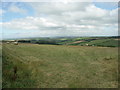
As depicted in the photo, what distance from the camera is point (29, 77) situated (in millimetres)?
7785

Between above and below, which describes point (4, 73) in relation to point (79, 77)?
above

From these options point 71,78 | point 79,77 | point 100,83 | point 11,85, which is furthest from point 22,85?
point 100,83

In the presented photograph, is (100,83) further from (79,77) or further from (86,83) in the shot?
(79,77)

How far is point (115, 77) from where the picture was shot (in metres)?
8.09

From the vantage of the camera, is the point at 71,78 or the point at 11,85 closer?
the point at 11,85

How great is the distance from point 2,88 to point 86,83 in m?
5.24

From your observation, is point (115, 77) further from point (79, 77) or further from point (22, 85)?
point (22, 85)

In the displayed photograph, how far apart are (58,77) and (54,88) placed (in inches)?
62.6

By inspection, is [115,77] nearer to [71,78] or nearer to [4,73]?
[71,78]

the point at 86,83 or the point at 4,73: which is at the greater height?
the point at 4,73

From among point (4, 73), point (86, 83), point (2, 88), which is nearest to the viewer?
point (2, 88)

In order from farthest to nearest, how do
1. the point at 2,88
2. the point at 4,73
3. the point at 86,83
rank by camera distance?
1. the point at 4,73
2. the point at 86,83
3. the point at 2,88

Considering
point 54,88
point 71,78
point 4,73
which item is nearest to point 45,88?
point 54,88

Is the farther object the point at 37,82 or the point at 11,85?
the point at 37,82
